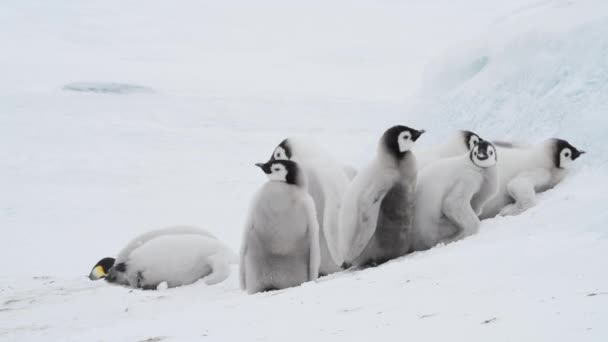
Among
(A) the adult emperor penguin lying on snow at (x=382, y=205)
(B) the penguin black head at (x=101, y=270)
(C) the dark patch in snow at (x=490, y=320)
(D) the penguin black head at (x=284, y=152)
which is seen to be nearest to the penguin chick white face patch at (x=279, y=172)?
(A) the adult emperor penguin lying on snow at (x=382, y=205)

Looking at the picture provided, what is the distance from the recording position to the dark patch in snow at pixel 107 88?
14953mm

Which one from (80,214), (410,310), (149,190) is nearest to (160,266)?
(410,310)

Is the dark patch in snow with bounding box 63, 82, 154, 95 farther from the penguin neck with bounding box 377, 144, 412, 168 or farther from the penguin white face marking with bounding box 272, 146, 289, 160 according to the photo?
the penguin neck with bounding box 377, 144, 412, 168

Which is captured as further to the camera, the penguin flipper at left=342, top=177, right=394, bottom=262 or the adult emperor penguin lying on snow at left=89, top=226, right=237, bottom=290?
the adult emperor penguin lying on snow at left=89, top=226, right=237, bottom=290

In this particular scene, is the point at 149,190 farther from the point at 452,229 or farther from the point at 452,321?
the point at 452,321

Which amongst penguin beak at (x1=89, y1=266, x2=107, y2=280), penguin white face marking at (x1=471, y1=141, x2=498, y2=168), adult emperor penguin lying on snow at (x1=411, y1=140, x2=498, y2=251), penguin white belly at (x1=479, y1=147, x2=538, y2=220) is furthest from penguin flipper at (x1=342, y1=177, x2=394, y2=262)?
penguin beak at (x1=89, y1=266, x2=107, y2=280)

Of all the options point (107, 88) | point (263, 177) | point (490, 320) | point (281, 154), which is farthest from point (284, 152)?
point (107, 88)

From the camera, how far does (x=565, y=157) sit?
14.4 ft

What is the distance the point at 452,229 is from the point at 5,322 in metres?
2.13

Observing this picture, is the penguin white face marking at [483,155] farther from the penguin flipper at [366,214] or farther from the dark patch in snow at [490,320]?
the dark patch in snow at [490,320]

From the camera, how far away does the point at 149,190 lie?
866cm

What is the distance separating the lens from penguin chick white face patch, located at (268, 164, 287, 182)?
11.8 ft

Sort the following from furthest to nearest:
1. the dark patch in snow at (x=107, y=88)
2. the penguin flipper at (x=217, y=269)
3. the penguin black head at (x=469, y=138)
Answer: the dark patch in snow at (x=107, y=88)
the penguin black head at (x=469, y=138)
the penguin flipper at (x=217, y=269)

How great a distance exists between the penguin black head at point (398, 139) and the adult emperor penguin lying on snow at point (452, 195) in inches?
10.2
